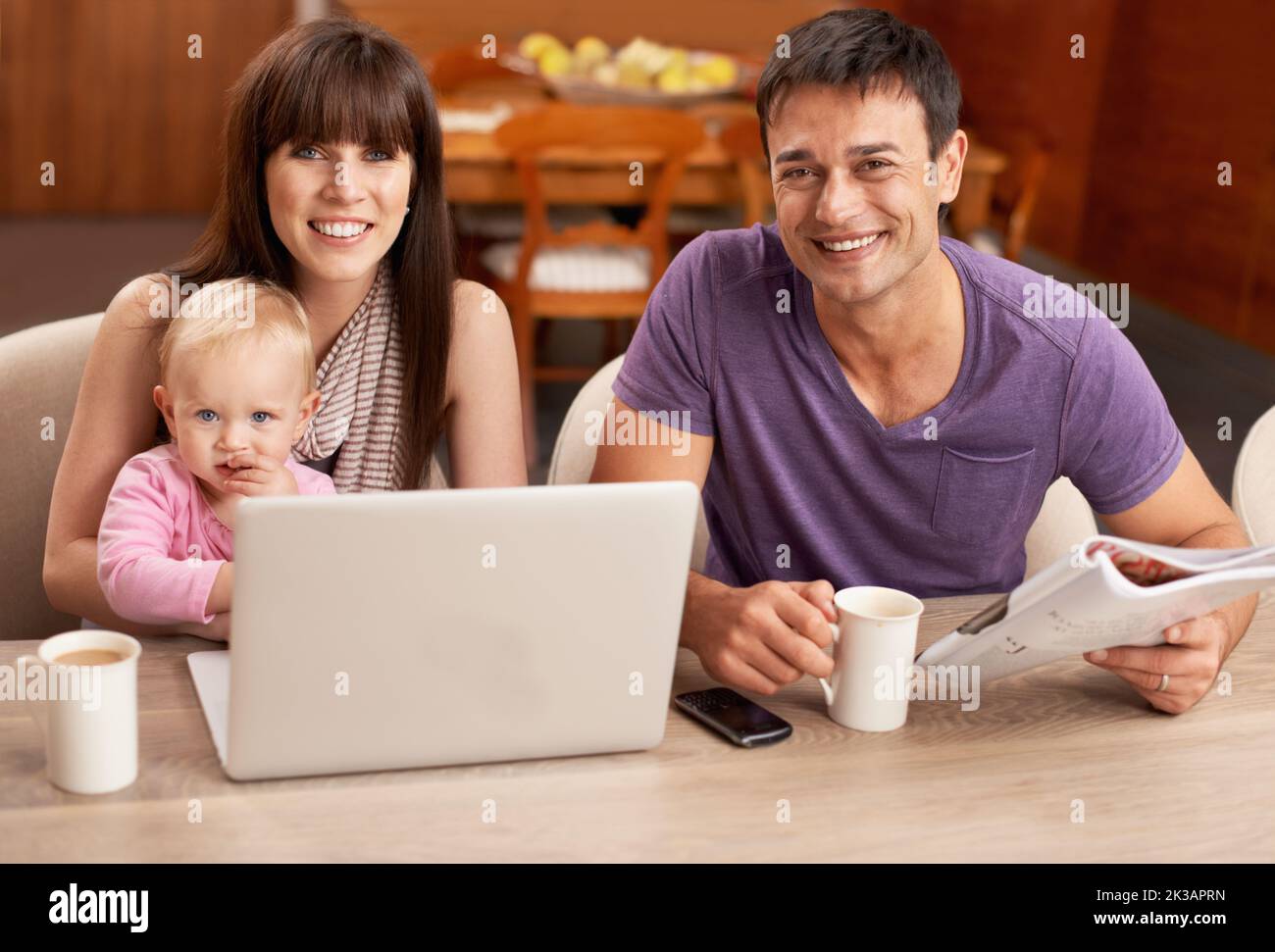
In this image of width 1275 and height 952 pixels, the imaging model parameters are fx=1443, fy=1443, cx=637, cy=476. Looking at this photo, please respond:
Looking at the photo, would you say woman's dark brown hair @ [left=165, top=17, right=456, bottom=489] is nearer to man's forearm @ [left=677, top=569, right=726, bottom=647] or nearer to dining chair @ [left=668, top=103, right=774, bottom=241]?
man's forearm @ [left=677, top=569, right=726, bottom=647]

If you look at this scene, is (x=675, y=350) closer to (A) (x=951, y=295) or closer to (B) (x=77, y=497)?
(A) (x=951, y=295)

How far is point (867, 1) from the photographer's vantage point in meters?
6.63

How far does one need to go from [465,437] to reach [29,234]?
16.1 feet

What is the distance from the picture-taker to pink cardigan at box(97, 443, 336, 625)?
1.34m

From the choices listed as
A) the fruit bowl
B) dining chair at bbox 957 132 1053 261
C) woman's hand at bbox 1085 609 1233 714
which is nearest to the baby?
woman's hand at bbox 1085 609 1233 714

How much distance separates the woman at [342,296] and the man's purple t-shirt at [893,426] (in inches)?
8.7

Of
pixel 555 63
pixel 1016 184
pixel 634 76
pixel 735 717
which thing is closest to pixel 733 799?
pixel 735 717

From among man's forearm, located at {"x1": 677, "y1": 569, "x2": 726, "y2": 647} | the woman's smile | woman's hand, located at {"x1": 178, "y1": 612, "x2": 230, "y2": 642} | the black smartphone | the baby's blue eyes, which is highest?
the baby's blue eyes

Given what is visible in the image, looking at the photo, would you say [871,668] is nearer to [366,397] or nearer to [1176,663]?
[1176,663]

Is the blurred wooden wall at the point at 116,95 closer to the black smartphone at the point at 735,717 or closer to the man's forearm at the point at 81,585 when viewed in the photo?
the man's forearm at the point at 81,585

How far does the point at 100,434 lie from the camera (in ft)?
5.16

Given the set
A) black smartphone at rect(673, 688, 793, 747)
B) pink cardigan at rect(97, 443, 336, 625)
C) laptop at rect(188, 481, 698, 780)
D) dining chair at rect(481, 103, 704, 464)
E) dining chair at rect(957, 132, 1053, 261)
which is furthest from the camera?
dining chair at rect(957, 132, 1053, 261)

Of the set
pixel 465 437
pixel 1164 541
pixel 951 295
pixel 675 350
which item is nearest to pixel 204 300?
pixel 465 437

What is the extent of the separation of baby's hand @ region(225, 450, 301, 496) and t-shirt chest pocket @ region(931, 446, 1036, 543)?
→ 0.73m
